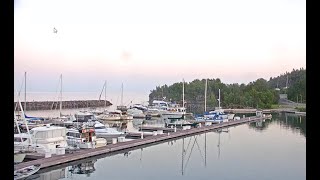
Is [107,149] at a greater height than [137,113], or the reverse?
[137,113]

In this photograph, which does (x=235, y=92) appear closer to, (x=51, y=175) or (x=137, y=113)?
(x=137, y=113)

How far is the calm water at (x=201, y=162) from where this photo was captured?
8.42 metres

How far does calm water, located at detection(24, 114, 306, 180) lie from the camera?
27.6 feet

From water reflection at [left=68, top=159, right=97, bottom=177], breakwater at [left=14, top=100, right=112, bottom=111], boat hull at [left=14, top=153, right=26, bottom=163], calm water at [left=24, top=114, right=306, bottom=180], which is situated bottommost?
calm water at [left=24, top=114, right=306, bottom=180]

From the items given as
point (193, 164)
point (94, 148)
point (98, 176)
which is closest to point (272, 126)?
point (193, 164)

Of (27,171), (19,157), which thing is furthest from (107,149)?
(27,171)

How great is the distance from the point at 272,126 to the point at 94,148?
12.0 meters

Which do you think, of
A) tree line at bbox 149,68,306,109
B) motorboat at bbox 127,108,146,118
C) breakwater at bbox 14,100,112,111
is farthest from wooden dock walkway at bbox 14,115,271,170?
breakwater at bbox 14,100,112,111

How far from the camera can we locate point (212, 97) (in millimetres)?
30500

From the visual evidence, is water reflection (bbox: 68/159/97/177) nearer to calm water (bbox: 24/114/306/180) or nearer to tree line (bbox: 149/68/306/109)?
calm water (bbox: 24/114/306/180)

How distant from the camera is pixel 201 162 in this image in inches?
405

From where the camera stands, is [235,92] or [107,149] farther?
[235,92]
